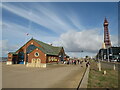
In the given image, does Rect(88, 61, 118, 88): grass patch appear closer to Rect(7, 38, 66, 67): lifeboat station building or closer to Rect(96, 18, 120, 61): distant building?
Rect(7, 38, 66, 67): lifeboat station building

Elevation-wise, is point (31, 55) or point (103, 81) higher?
point (31, 55)

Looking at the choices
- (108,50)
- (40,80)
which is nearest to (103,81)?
(40,80)

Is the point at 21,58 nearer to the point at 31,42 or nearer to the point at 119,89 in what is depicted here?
the point at 31,42

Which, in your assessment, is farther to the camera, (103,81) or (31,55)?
(31,55)

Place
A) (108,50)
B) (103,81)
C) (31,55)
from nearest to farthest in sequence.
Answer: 1. (103,81)
2. (31,55)
3. (108,50)

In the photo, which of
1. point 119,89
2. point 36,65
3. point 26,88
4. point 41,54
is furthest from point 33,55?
point 119,89

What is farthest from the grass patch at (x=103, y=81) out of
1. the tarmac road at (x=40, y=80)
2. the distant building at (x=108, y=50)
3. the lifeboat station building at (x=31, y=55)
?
the distant building at (x=108, y=50)

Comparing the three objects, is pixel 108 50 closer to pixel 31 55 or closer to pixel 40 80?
pixel 31 55

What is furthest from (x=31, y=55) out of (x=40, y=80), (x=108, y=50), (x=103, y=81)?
(x=108, y=50)

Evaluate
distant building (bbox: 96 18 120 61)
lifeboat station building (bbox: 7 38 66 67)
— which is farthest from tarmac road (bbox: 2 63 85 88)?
distant building (bbox: 96 18 120 61)

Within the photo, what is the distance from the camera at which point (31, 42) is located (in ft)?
138

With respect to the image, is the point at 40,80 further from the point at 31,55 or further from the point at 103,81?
the point at 31,55

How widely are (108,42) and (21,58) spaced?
81614mm

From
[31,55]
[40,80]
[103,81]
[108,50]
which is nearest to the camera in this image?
[103,81]
